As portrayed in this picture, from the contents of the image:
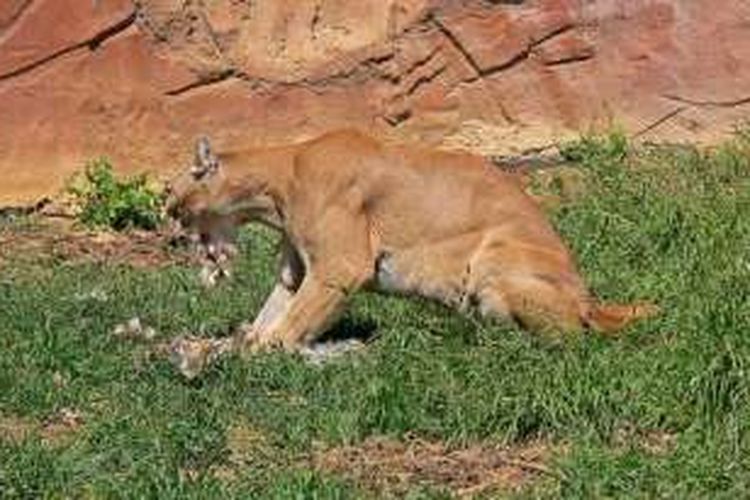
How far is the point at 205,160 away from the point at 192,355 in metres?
1.86

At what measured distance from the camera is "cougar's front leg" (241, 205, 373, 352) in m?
8.70

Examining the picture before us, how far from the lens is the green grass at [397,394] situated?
6316 mm

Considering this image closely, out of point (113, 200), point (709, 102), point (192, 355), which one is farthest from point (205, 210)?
point (709, 102)

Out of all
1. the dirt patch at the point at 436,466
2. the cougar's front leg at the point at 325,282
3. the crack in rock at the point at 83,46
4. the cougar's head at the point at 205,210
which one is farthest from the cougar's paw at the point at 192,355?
the crack in rock at the point at 83,46

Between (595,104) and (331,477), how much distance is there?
6.51m

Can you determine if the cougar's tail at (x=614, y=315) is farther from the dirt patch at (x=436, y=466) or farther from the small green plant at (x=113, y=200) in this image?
the small green plant at (x=113, y=200)

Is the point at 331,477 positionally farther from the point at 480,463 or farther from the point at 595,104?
the point at 595,104

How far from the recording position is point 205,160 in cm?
935

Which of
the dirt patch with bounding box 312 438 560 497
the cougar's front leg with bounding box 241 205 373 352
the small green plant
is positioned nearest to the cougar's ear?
the cougar's front leg with bounding box 241 205 373 352

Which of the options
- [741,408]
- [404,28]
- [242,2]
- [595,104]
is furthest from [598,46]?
[741,408]

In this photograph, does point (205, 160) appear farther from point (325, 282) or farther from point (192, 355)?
point (192, 355)

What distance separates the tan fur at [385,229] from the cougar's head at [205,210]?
0.6 inches

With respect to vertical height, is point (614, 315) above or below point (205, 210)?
below

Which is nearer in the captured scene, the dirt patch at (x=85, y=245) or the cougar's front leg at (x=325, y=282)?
the cougar's front leg at (x=325, y=282)
